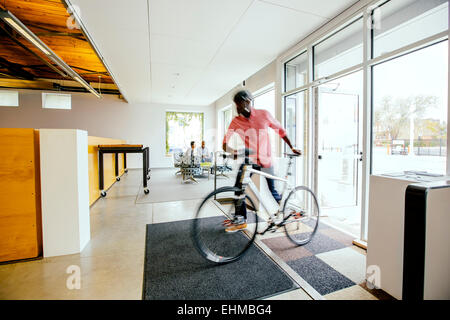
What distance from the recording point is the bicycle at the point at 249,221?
5.86ft

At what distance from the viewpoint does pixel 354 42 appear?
297cm

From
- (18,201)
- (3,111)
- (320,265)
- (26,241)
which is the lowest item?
(320,265)

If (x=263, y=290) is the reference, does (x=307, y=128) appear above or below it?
above

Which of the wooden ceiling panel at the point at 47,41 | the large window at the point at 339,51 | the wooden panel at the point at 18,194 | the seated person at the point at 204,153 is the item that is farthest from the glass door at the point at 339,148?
the seated person at the point at 204,153

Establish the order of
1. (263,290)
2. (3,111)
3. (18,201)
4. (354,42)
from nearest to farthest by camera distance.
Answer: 1. (263,290)
2. (18,201)
3. (354,42)
4. (3,111)

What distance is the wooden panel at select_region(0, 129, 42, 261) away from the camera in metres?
1.76

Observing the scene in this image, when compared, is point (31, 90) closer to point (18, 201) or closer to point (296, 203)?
point (18, 201)

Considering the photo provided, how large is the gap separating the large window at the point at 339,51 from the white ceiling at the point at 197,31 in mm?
330

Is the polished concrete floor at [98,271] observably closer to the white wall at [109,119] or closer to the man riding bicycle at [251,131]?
the man riding bicycle at [251,131]

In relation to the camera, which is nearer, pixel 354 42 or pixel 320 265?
pixel 320 265

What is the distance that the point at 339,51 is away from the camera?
10.4ft

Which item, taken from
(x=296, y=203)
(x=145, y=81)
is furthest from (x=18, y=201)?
(x=145, y=81)

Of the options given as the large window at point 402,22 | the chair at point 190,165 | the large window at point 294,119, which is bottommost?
the chair at point 190,165
